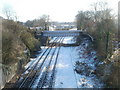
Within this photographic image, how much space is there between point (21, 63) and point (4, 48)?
3.42 metres

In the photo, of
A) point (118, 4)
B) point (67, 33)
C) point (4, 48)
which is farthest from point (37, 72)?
point (67, 33)

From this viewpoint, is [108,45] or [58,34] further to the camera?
[58,34]

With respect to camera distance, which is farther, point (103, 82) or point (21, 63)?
point (21, 63)

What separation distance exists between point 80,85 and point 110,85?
2347 millimetres

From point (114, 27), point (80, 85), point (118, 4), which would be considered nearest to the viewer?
point (80, 85)

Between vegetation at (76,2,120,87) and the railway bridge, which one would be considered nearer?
vegetation at (76,2,120,87)

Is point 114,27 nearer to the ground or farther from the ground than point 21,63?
farther from the ground

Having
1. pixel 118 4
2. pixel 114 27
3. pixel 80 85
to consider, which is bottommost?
pixel 80 85

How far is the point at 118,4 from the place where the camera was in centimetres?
2770

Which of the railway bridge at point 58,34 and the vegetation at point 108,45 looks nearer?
the vegetation at point 108,45

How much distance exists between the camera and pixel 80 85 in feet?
39.6

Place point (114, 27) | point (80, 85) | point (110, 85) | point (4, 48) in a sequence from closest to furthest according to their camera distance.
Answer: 1. point (110, 85)
2. point (80, 85)
3. point (4, 48)
4. point (114, 27)

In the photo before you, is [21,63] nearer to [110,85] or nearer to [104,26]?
[110,85]

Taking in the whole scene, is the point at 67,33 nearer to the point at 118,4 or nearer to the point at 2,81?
the point at 118,4
